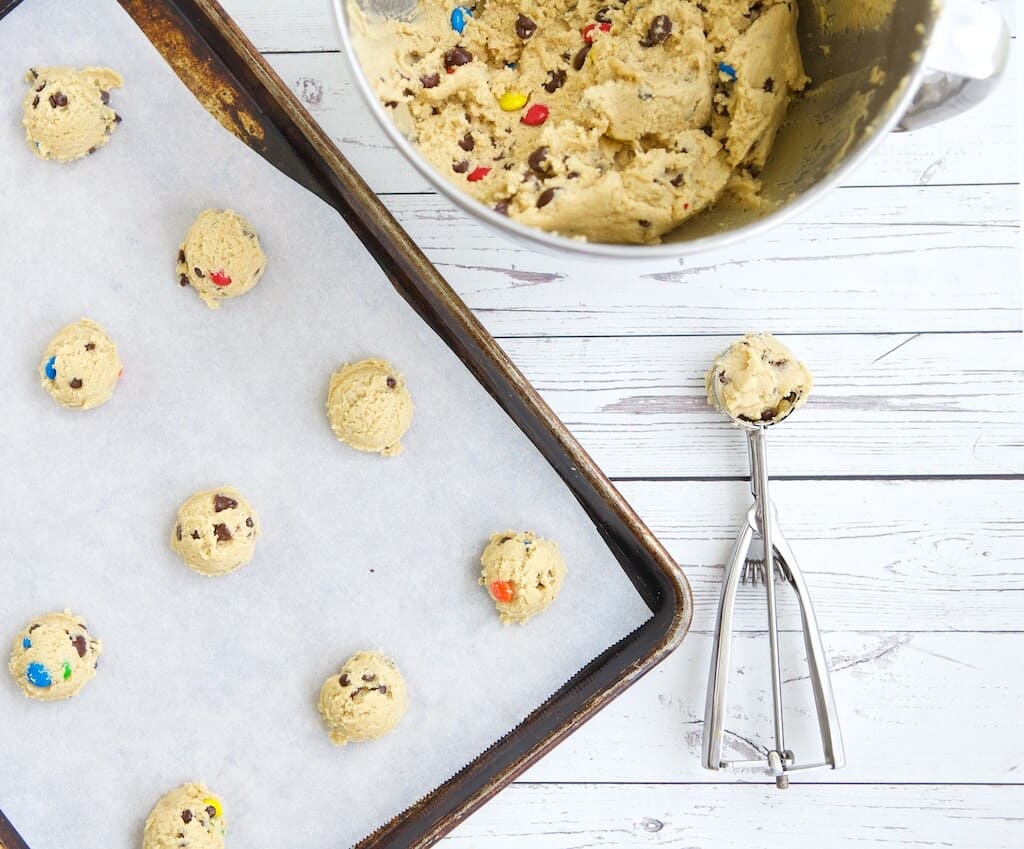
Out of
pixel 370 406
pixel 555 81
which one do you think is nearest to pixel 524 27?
pixel 555 81

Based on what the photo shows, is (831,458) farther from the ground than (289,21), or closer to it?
closer to it

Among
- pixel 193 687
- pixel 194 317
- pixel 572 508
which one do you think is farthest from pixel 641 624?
pixel 194 317

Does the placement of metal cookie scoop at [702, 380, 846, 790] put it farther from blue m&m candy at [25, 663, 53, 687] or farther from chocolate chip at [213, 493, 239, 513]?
blue m&m candy at [25, 663, 53, 687]

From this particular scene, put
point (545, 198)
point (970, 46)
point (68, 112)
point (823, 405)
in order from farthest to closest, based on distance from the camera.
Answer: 1. point (823, 405)
2. point (68, 112)
3. point (545, 198)
4. point (970, 46)

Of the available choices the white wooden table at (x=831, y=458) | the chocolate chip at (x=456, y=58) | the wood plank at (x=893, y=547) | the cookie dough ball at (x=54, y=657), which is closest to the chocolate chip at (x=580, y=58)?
the chocolate chip at (x=456, y=58)

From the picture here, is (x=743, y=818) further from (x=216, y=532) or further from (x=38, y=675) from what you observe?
(x=38, y=675)

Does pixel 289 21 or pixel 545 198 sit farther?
pixel 289 21

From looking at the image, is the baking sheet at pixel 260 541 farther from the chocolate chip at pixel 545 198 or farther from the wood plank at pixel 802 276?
the chocolate chip at pixel 545 198
